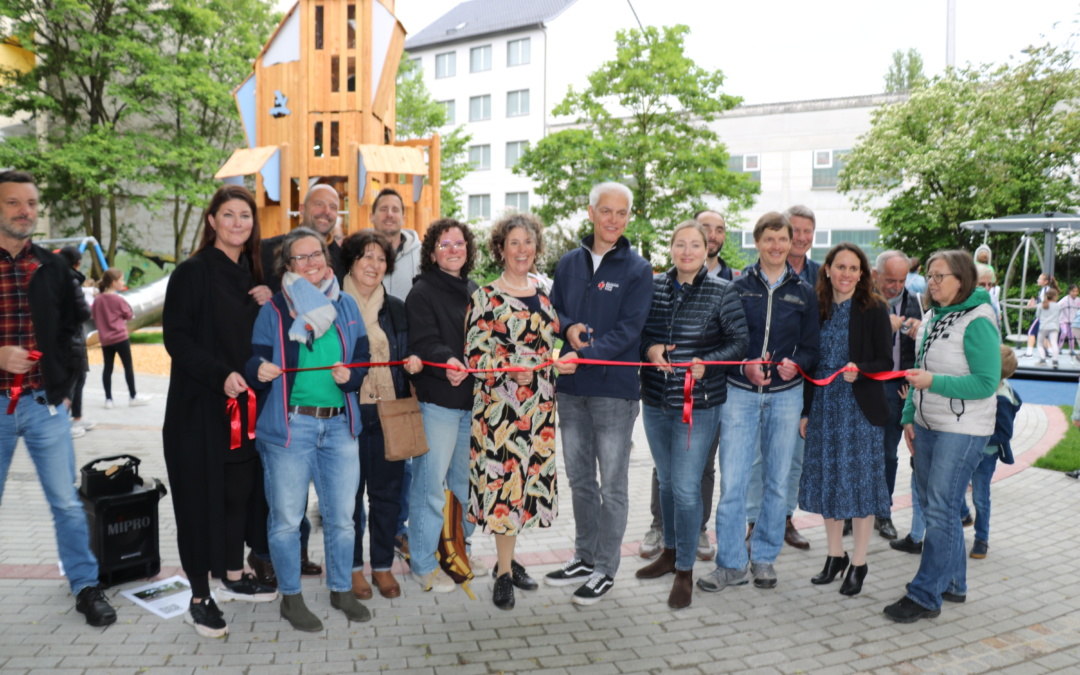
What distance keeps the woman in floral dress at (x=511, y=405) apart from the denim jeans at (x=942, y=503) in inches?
85.6

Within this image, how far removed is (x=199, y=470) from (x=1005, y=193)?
2822cm

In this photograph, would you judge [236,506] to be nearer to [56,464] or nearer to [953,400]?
[56,464]

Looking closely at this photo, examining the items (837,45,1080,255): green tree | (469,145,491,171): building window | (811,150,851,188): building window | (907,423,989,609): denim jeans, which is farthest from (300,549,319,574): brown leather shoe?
(469,145,491,171): building window

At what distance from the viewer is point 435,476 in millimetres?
4520

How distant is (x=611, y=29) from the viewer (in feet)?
167

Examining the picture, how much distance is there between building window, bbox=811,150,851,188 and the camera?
3997cm

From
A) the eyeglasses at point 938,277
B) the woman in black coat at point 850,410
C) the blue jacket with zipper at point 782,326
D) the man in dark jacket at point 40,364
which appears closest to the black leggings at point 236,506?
the man in dark jacket at point 40,364

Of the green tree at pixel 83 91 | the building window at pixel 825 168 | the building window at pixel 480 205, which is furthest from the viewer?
the building window at pixel 480 205

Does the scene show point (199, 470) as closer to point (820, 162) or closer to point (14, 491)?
point (14, 491)

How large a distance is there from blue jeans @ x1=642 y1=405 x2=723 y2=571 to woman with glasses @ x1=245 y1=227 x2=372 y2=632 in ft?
5.66

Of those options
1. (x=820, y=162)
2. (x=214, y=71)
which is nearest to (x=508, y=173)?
(x=820, y=162)

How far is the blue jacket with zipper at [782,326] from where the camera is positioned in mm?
4629

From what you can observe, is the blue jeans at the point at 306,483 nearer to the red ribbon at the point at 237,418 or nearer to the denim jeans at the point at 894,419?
the red ribbon at the point at 237,418

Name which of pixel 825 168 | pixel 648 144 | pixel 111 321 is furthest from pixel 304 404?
pixel 825 168
